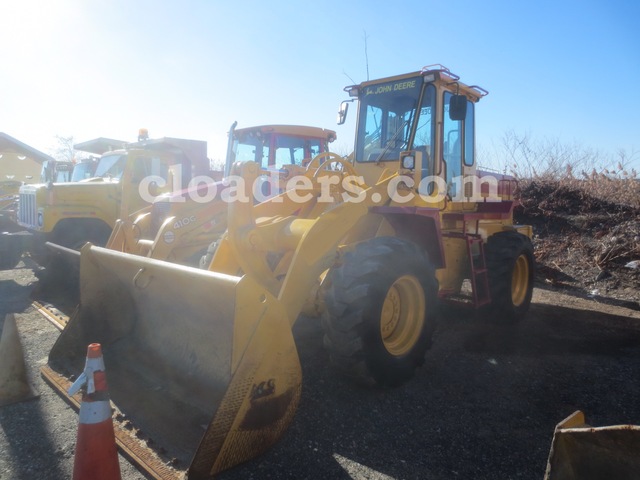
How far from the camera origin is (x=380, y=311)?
3.57 metres

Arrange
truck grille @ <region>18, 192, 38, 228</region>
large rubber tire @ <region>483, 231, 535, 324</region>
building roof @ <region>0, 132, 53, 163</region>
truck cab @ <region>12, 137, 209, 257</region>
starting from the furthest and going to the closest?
building roof @ <region>0, 132, 53, 163</region> < truck grille @ <region>18, 192, 38, 228</region> < truck cab @ <region>12, 137, 209, 257</region> < large rubber tire @ <region>483, 231, 535, 324</region>

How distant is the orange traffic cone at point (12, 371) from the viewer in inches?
142

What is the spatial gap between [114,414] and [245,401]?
1.11 metres

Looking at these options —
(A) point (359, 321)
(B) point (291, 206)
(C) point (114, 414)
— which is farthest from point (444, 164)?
(C) point (114, 414)

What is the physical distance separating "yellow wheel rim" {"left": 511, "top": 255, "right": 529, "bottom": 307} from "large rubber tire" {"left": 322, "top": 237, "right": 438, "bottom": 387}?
290 cm

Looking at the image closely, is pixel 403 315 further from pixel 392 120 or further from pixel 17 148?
pixel 17 148

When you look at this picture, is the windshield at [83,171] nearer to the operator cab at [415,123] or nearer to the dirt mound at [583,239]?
the operator cab at [415,123]

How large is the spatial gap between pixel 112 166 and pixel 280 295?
768 cm

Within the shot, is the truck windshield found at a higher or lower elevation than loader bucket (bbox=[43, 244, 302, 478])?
higher

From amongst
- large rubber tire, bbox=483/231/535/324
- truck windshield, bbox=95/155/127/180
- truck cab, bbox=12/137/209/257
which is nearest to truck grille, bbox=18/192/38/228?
truck cab, bbox=12/137/209/257

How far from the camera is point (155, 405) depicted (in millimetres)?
3199

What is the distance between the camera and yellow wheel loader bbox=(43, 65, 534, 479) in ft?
9.12

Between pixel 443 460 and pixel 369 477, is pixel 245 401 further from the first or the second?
pixel 443 460

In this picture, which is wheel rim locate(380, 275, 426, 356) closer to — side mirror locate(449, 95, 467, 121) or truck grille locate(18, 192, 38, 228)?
side mirror locate(449, 95, 467, 121)
